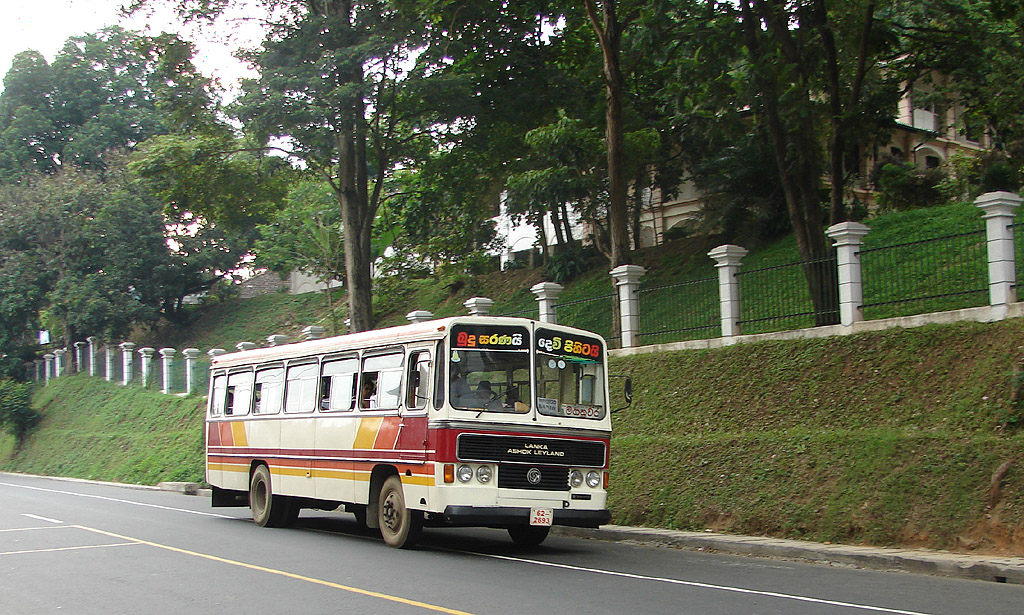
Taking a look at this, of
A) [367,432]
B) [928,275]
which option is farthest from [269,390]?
[928,275]

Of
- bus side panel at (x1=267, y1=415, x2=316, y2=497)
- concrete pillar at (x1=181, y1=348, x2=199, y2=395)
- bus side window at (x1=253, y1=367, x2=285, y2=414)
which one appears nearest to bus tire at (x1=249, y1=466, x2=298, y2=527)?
bus side panel at (x1=267, y1=415, x2=316, y2=497)

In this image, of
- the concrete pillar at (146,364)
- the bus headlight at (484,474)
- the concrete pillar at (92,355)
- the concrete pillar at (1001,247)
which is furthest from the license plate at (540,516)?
the concrete pillar at (92,355)

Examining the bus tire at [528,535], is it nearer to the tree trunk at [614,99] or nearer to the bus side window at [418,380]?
the bus side window at [418,380]

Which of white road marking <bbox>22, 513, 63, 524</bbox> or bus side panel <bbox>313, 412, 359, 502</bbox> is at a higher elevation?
bus side panel <bbox>313, 412, 359, 502</bbox>

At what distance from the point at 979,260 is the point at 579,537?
782cm

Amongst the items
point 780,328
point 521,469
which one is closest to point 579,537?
point 521,469

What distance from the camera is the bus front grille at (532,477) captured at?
40.9 ft

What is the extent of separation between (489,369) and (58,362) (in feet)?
157

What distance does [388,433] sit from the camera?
13445mm

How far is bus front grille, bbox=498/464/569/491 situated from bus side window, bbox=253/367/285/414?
17.9ft

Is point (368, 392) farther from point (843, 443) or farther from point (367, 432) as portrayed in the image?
point (843, 443)

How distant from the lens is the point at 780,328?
19.5 meters

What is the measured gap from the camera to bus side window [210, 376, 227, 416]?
1894cm

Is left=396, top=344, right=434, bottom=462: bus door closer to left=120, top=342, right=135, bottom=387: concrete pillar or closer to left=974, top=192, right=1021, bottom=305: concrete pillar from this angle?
left=974, top=192, right=1021, bottom=305: concrete pillar
